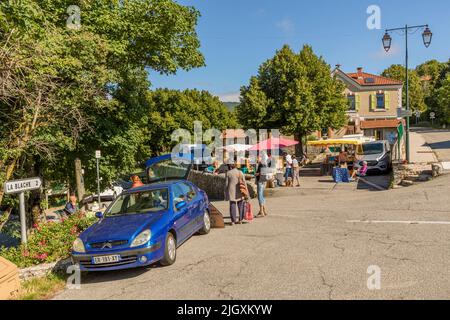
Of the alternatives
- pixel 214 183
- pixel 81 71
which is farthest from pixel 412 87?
pixel 81 71

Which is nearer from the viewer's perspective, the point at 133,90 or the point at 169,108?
the point at 133,90

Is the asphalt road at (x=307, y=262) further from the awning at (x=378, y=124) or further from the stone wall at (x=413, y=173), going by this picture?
the awning at (x=378, y=124)

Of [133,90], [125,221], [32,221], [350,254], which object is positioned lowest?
[32,221]

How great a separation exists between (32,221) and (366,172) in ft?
55.3

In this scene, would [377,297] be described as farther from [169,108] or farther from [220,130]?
[220,130]

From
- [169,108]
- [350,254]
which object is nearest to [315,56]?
[169,108]

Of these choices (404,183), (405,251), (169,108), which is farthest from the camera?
(169,108)

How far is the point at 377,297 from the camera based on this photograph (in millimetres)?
5145

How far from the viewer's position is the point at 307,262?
6891mm

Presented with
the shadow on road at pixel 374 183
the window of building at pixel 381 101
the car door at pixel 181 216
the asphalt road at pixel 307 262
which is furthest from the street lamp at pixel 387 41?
the window of building at pixel 381 101

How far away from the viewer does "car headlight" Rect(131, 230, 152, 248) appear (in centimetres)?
673

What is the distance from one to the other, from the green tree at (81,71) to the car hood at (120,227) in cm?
361

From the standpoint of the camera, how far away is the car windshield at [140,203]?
805 cm

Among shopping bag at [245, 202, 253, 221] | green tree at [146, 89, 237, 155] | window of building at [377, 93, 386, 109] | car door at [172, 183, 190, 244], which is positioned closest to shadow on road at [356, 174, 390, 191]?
shopping bag at [245, 202, 253, 221]
